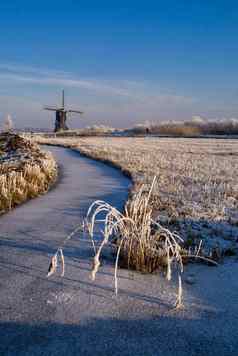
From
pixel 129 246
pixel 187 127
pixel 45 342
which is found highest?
pixel 187 127

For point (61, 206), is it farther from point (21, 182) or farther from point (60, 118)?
point (60, 118)

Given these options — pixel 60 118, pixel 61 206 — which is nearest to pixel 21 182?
pixel 61 206

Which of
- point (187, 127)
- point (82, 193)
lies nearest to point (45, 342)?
point (82, 193)

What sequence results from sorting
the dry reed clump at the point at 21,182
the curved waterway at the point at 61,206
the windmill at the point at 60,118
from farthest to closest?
the windmill at the point at 60,118, the dry reed clump at the point at 21,182, the curved waterway at the point at 61,206

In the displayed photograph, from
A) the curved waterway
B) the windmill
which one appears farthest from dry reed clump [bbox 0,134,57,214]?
the windmill

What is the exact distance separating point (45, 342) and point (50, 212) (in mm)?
4370

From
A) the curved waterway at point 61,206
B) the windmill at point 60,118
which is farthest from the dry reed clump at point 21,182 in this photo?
the windmill at point 60,118

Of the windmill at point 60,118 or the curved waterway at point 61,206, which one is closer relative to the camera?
the curved waterway at point 61,206

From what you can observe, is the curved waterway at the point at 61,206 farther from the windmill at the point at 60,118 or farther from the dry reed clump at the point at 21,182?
the windmill at the point at 60,118

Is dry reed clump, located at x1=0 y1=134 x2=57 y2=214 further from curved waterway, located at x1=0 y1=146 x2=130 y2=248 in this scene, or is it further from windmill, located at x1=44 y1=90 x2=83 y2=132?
windmill, located at x1=44 y1=90 x2=83 y2=132

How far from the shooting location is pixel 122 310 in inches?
133

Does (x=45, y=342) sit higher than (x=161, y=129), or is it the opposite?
(x=161, y=129)

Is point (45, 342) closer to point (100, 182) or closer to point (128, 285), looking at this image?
point (128, 285)

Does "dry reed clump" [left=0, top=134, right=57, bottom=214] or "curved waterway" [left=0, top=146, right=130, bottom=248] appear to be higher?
"dry reed clump" [left=0, top=134, right=57, bottom=214]
